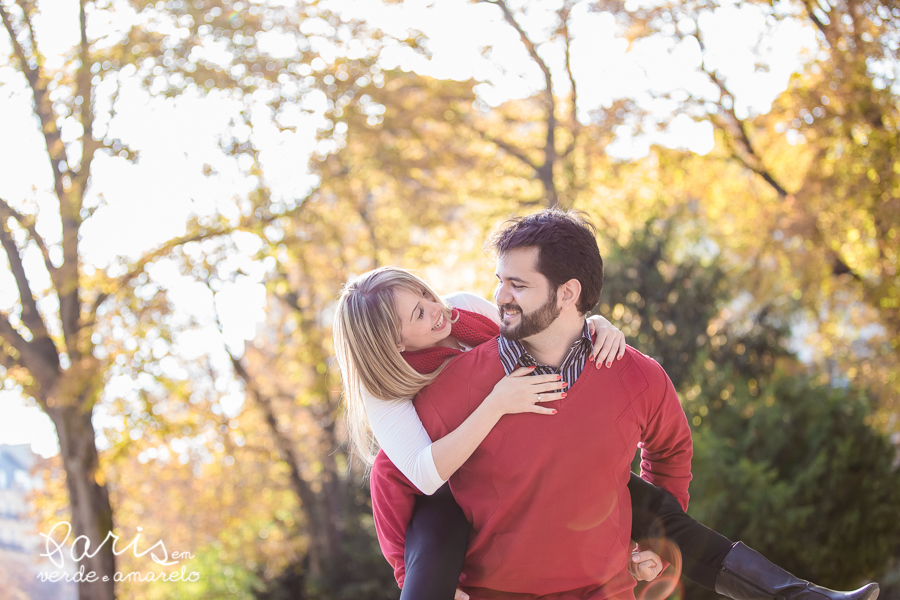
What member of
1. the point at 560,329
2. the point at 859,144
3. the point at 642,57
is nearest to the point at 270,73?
the point at 642,57

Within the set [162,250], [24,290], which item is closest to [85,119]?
[162,250]

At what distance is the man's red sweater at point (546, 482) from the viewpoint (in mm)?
2184

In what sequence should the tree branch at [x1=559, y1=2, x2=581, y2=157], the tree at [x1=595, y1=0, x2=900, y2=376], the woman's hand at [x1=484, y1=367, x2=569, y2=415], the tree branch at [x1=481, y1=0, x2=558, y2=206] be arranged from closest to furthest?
the woman's hand at [x1=484, y1=367, x2=569, y2=415], the tree at [x1=595, y1=0, x2=900, y2=376], the tree branch at [x1=559, y1=2, x2=581, y2=157], the tree branch at [x1=481, y1=0, x2=558, y2=206]

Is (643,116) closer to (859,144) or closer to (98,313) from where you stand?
(859,144)

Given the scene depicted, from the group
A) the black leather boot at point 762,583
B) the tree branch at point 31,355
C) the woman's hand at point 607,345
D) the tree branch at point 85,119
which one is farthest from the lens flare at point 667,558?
the tree branch at point 31,355

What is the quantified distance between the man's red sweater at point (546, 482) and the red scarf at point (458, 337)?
87 millimetres

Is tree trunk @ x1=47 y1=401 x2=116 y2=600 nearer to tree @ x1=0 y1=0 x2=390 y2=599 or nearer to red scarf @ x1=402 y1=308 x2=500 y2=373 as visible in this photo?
tree @ x1=0 y1=0 x2=390 y2=599

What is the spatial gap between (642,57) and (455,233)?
380 centimetres

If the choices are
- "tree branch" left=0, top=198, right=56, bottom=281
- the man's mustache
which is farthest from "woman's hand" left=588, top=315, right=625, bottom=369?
"tree branch" left=0, top=198, right=56, bottom=281

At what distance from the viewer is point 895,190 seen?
6473 mm

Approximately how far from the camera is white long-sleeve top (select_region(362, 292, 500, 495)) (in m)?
2.18

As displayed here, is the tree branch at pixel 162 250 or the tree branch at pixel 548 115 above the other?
the tree branch at pixel 548 115

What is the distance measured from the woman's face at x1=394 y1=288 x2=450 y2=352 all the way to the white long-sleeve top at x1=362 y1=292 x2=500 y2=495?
8.2 inches

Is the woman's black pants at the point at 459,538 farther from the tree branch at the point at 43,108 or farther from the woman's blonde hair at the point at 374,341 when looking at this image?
the tree branch at the point at 43,108
